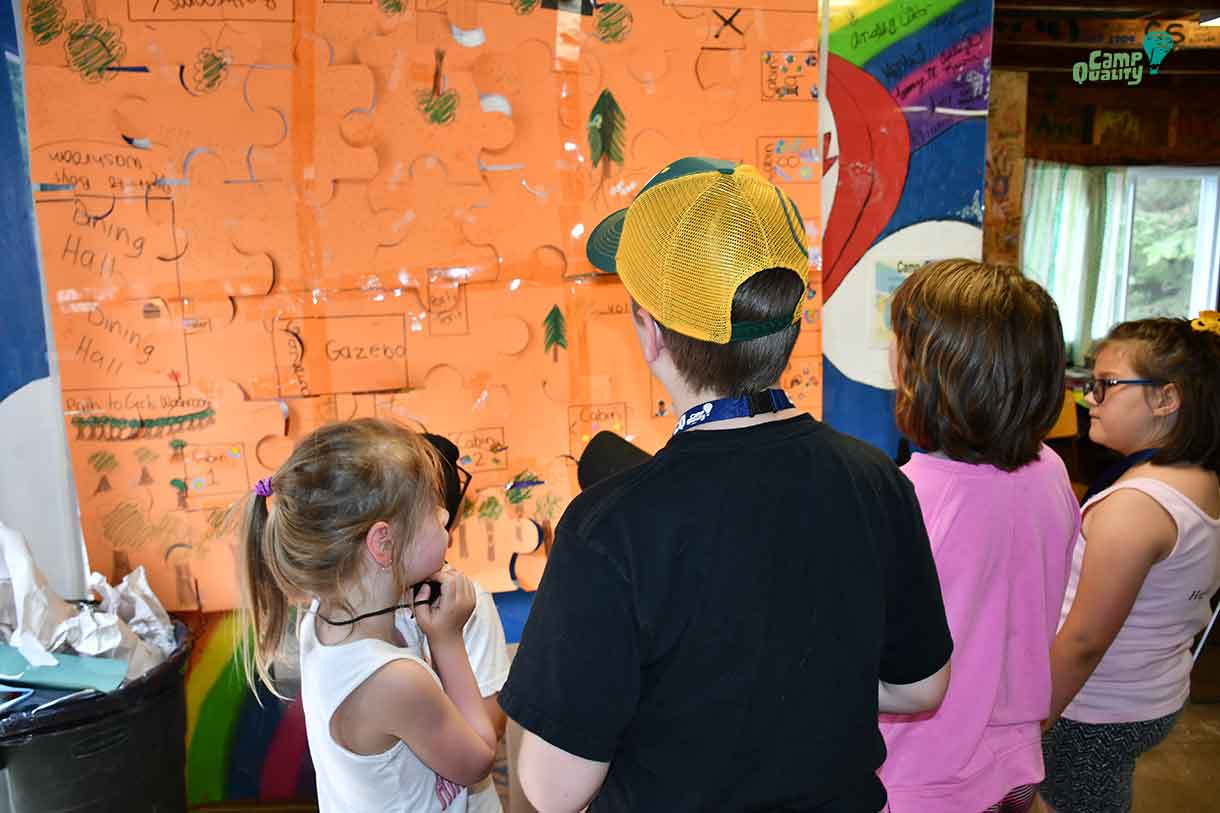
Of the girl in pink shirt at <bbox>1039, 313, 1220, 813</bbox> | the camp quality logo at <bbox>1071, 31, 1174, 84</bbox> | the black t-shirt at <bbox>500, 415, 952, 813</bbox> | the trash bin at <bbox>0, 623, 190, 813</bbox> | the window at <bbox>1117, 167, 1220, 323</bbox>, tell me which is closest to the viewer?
the black t-shirt at <bbox>500, 415, 952, 813</bbox>

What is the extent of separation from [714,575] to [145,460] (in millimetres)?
1978

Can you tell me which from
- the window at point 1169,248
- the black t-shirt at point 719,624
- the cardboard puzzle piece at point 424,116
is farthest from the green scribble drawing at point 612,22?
the window at point 1169,248

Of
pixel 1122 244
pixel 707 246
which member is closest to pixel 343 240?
pixel 707 246

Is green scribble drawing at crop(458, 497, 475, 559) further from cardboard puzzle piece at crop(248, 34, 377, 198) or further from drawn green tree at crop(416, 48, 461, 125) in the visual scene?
drawn green tree at crop(416, 48, 461, 125)

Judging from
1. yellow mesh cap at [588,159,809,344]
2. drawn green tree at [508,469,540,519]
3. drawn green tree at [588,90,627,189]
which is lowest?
drawn green tree at [508,469,540,519]

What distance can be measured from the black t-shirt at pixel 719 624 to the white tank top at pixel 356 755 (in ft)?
→ 1.45

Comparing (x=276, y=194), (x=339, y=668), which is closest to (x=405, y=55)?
(x=276, y=194)

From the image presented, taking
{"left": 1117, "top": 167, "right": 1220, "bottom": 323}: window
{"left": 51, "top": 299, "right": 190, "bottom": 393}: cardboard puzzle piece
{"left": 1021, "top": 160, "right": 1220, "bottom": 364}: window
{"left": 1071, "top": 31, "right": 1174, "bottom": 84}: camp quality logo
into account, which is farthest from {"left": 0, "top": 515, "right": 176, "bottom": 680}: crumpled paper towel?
{"left": 1117, "top": 167, "right": 1220, "bottom": 323}: window

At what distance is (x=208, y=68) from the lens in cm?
212

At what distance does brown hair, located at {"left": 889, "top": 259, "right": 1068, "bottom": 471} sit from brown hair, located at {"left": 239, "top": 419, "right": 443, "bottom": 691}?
79 cm

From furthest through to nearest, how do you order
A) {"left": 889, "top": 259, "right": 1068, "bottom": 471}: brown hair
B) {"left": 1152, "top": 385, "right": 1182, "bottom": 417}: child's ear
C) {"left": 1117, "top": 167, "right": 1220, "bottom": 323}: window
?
{"left": 1117, "top": 167, "right": 1220, "bottom": 323}: window < {"left": 1152, "top": 385, "right": 1182, "bottom": 417}: child's ear < {"left": 889, "top": 259, "right": 1068, "bottom": 471}: brown hair

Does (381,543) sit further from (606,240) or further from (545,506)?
(545,506)

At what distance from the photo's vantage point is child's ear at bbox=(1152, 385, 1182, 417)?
160 cm

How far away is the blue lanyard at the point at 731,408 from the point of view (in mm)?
838
